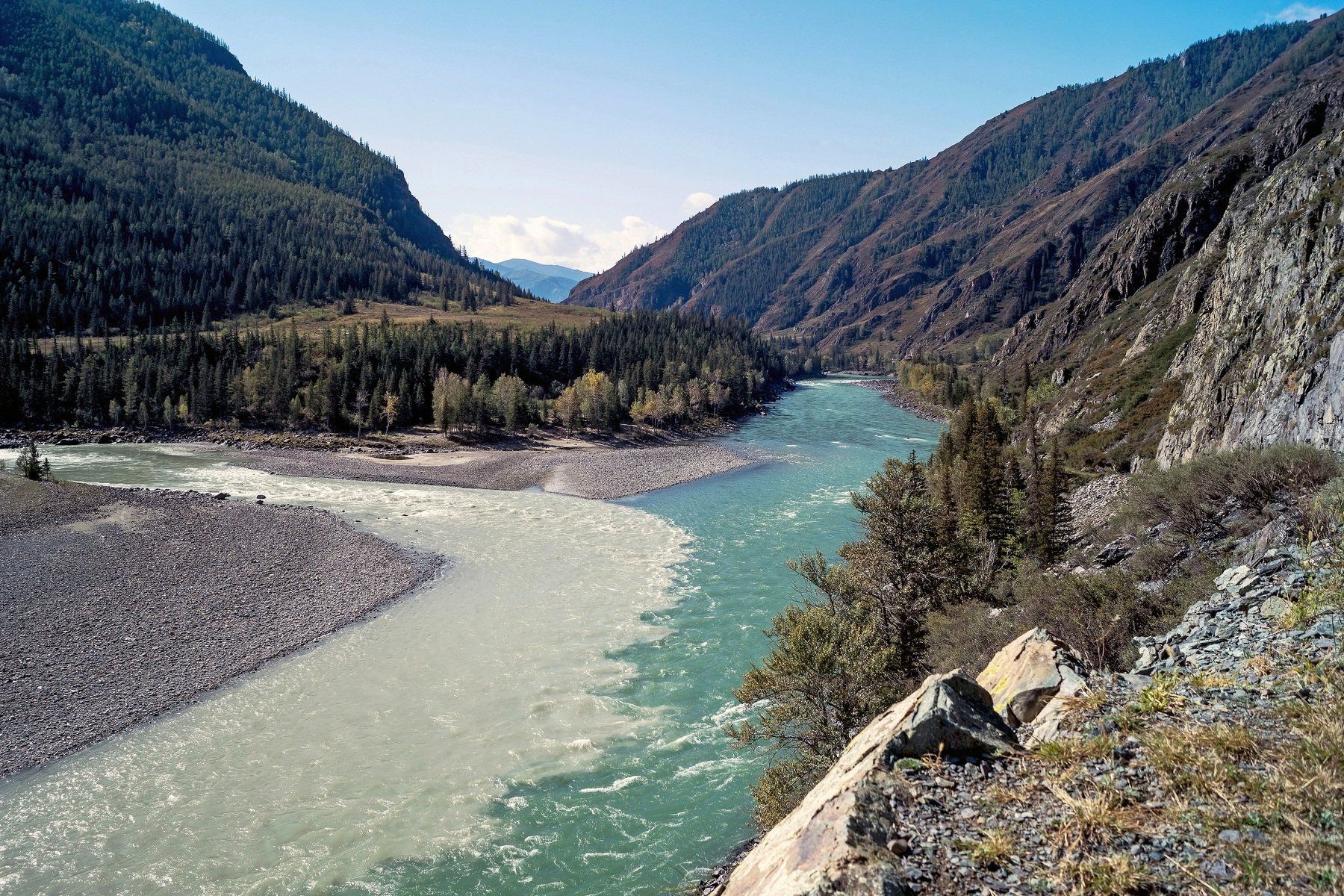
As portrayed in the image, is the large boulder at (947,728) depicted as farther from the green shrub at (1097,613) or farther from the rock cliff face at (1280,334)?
the rock cliff face at (1280,334)

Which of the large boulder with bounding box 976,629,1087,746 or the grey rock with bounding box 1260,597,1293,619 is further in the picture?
the grey rock with bounding box 1260,597,1293,619

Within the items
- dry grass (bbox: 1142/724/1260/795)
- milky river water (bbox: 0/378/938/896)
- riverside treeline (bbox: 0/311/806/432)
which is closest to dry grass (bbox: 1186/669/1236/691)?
dry grass (bbox: 1142/724/1260/795)

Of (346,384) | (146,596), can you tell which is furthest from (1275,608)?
(346,384)

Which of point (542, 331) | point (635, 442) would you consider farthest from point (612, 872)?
point (542, 331)

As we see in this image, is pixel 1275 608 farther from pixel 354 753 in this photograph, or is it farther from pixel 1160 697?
pixel 354 753

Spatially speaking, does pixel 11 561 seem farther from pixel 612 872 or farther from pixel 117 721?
pixel 612 872

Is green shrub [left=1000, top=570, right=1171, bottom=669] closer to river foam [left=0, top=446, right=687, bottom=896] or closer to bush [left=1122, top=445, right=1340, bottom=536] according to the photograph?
bush [left=1122, top=445, right=1340, bottom=536]

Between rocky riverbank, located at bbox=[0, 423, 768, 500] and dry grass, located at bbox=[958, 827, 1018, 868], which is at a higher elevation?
dry grass, located at bbox=[958, 827, 1018, 868]
